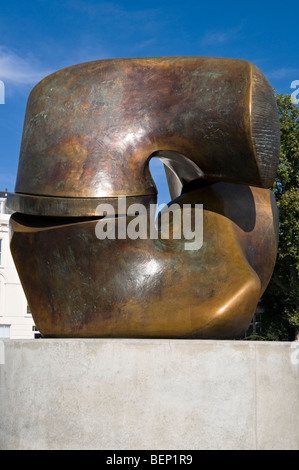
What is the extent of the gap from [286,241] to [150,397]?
17823mm

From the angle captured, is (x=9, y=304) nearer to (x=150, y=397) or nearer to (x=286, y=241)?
(x=286, y=241)

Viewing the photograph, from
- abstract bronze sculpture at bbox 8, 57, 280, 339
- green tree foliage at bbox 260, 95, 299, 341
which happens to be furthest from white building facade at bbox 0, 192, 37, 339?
abstract bronze sculpture at bbox 8, 57, 280, 339

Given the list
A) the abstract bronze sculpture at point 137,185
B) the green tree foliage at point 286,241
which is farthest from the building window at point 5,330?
the abstract bronze sculpture at point 137,185

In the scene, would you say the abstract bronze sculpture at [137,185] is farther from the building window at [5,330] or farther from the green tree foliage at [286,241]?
the building window at [5,330]

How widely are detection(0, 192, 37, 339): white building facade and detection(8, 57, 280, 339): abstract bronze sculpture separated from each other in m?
30.6

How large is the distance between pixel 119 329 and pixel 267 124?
2437 millimetres

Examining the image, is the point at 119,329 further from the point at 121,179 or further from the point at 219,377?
the point at 121,179

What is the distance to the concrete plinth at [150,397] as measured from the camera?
4941mm

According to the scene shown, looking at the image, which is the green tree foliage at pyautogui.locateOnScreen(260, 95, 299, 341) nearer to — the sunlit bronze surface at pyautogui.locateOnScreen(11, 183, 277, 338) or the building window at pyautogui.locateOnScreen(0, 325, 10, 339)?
the sunlit bronze surface at pyautogui.locateOnScreen(11, 183, 277, 338)

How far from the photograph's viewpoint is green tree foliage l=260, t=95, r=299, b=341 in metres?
22.1

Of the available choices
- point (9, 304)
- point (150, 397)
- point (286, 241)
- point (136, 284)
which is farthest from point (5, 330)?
point (150, 397)

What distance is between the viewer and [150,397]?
4984mm

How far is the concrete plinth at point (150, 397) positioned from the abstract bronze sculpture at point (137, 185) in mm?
577
